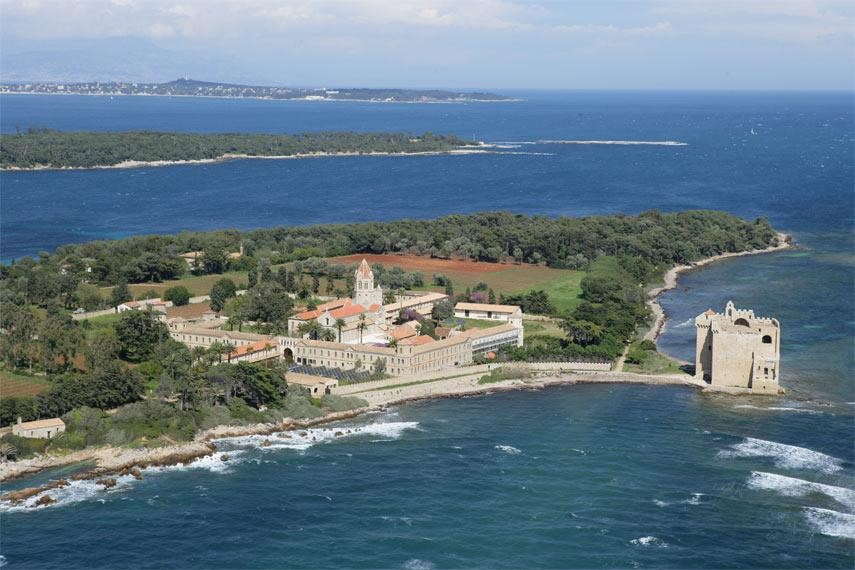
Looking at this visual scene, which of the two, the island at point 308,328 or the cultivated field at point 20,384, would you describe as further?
the cultivated field at point 20,384

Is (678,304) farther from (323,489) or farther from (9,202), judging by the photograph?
(9,202)

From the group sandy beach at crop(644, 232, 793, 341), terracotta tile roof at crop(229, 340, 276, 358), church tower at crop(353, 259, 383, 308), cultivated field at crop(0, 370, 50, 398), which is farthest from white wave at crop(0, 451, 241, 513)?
sandy beach at crop(644, 232, 793, 341)

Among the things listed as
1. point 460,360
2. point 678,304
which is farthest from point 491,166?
point 460,360

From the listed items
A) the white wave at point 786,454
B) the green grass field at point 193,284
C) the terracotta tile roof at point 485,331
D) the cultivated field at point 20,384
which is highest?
the terracotta tile roof at point 485,331

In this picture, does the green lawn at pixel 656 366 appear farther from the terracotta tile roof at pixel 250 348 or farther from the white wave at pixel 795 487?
the terracotta tile roof at pixel 250 348

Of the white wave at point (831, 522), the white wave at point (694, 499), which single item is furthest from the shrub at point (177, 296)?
the white wave at point (831, 522)

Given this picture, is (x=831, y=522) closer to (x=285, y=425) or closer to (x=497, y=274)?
(x=285, y=425)

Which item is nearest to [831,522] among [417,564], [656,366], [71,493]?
[417,564]
